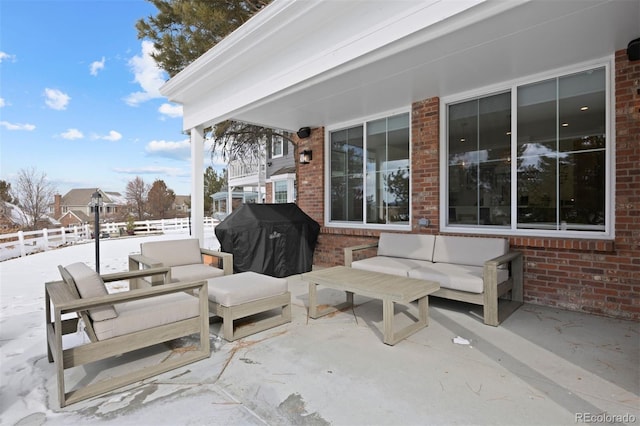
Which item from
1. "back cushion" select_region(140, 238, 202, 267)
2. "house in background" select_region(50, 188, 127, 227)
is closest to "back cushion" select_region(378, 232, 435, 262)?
"back cushion" select_region(140, 238, 202, 267)

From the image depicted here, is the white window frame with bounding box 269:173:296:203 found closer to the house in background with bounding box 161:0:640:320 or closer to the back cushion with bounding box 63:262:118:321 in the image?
the house in background with bounding box 161:0:640:320

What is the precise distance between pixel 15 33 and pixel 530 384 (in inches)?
688

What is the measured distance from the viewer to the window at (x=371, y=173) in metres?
5.99

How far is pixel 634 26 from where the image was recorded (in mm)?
3234

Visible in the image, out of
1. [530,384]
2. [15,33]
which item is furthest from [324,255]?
[15,33]

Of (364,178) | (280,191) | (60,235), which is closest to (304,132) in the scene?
(364,178)

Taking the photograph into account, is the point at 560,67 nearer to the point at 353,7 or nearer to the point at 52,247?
the point at 353,7

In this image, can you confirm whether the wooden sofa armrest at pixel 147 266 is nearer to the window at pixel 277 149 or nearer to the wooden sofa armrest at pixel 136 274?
the wooden sofa armrest at pixel 136 274

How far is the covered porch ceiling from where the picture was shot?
9.47 feet

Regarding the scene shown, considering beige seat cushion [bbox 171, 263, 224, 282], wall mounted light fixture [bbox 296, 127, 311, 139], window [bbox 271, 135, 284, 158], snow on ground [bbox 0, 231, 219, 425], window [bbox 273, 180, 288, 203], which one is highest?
window [bbox 271, 135, 284, 158]

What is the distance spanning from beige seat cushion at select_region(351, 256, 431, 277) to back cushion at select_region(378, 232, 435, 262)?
0.10 m

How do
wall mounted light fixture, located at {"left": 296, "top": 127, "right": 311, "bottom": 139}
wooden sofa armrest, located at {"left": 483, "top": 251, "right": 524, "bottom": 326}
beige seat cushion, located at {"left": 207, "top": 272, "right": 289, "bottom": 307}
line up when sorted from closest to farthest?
beige seat cushion, located at {"left": 207, "top": 272, "right": 289, "bottom": 307}
wooden sofa armrest, located at {"left": 483, "top": 251, "right": 524, "bottom": 326}
wall mounted light fixture, located at {"left": 296, "top": 127, "right": 311, "bottom": 139}

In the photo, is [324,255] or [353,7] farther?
[324,255]

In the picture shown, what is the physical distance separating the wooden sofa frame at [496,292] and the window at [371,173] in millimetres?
1740
